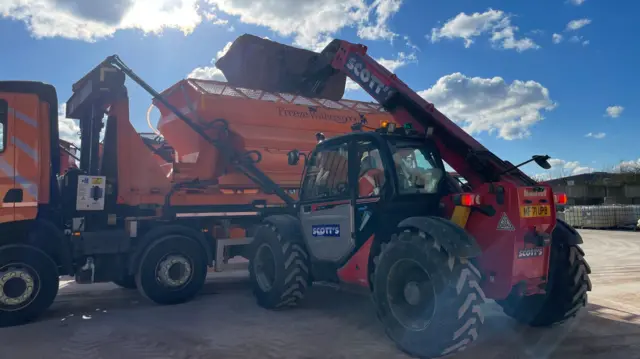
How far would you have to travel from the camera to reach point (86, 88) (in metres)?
7.05

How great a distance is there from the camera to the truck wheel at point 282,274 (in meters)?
6.10

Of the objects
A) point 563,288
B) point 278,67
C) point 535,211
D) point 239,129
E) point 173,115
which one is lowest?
point 563,288

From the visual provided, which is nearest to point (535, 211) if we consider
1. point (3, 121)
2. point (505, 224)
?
point (505, 224)

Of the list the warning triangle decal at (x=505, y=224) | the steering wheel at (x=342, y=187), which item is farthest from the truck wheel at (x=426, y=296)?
the steering wheel at (x=342, y=187)

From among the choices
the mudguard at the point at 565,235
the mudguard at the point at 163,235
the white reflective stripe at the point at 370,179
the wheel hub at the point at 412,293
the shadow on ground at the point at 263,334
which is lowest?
the shadow on ground at the point at 263,334

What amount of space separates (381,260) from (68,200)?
4.64m

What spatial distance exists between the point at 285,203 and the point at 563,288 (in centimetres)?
454

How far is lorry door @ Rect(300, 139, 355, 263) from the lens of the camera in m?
5.44

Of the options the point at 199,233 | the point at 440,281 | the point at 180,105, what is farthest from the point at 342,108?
the point at 440,281

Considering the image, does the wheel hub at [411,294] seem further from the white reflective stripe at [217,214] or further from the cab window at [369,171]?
the white reflective stripe at [217,214]

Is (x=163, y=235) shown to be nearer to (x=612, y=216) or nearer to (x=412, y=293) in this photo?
(x=412, y=293)

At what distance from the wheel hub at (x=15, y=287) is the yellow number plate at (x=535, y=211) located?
5763mm

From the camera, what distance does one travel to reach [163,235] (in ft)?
22.8

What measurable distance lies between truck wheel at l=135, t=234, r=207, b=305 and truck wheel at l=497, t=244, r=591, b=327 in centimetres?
449
